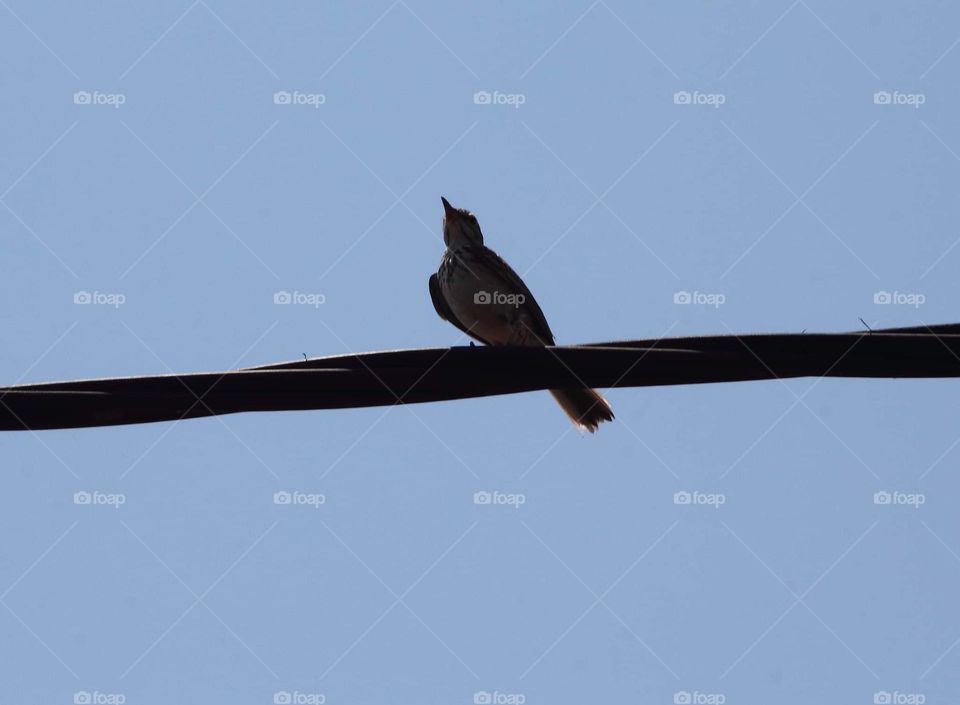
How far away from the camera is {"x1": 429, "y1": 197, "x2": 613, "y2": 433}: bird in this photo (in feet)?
30.4

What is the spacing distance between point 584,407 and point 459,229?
2.07 meters

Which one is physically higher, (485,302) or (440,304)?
(440,304)

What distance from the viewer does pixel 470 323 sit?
9.48 m

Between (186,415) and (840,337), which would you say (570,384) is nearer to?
(840,337)

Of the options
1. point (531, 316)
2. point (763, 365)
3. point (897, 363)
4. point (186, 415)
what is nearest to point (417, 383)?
point (186, 415)

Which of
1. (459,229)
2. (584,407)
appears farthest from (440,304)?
(584,407)

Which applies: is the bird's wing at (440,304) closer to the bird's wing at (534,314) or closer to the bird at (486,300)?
the bird at (486,300)

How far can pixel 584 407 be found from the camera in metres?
8.62

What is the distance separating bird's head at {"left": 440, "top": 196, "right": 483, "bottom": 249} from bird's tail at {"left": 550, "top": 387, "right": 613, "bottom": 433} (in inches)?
66.2

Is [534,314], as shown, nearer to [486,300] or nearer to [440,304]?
[486,300]

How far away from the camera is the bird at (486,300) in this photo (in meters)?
9.27

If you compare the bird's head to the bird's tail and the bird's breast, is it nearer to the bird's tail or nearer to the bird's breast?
the bird's breast

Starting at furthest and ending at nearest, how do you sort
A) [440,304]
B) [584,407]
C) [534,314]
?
1. [440,304]
2. [534,314]
3. [584,407]

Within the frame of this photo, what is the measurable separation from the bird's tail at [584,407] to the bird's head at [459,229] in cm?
168
